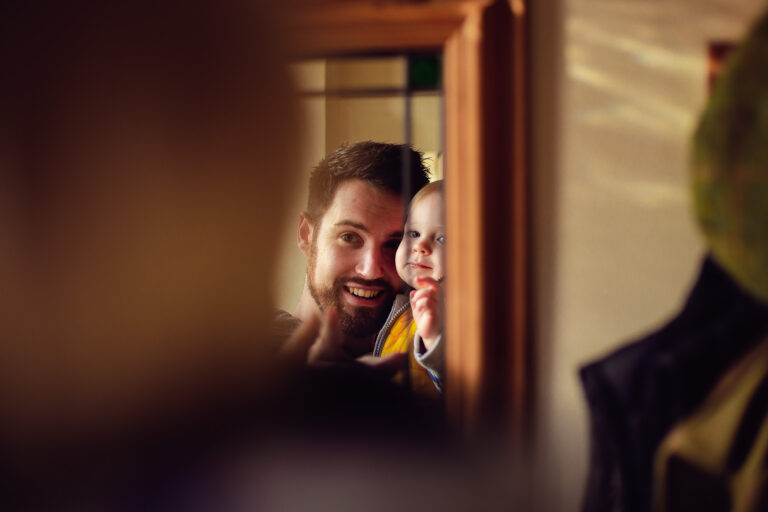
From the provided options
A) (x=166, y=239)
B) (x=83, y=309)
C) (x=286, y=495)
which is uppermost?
(x=166, y=239)

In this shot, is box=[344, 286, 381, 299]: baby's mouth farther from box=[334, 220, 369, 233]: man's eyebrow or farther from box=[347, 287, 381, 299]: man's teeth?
box=[334, 220, 369, 233]: man's eyebrow

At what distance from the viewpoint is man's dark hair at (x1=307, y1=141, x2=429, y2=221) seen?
1002 mm

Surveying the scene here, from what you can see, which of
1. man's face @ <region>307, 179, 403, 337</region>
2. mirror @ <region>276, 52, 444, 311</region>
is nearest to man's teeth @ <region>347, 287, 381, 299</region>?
man's face @ <region>307, 179, 403, 337</region>

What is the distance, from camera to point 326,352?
98 cm

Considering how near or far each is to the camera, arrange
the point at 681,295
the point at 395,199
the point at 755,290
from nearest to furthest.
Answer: the point at 755,290, the point at 681,295, the point at 395,199

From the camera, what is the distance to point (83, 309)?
0.95 m

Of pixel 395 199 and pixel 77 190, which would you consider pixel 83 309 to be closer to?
pixel 77 190

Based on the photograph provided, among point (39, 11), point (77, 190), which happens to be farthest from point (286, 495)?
point (39, 11)

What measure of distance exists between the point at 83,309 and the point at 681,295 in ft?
3.37

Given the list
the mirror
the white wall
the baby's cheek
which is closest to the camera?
the white wall

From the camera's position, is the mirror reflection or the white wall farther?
the mirror reflection

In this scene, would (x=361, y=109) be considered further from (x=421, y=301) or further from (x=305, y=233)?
(x=421, y=301)

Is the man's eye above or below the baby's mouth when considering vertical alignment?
above

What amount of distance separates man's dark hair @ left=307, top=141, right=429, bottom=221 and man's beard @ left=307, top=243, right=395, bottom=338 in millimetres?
103
